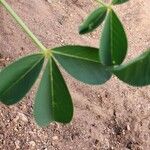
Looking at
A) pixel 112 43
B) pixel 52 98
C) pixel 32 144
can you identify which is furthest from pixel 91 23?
pixel 32 144

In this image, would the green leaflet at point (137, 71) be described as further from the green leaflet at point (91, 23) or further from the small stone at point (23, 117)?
the small stone at point (23, 117)

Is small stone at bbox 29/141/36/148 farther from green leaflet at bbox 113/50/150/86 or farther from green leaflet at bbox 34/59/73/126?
green leaflet at bbox 113/50/150/86

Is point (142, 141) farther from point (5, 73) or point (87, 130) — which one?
point (5, 73)

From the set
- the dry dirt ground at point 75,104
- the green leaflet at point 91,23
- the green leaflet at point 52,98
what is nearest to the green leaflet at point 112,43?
the green leaflet at point 91,23

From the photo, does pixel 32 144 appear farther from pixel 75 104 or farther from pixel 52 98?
pixel 52 98

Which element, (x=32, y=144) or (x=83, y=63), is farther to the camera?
(x=32, y=144)

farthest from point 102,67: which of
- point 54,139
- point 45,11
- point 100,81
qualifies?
point 45,11
